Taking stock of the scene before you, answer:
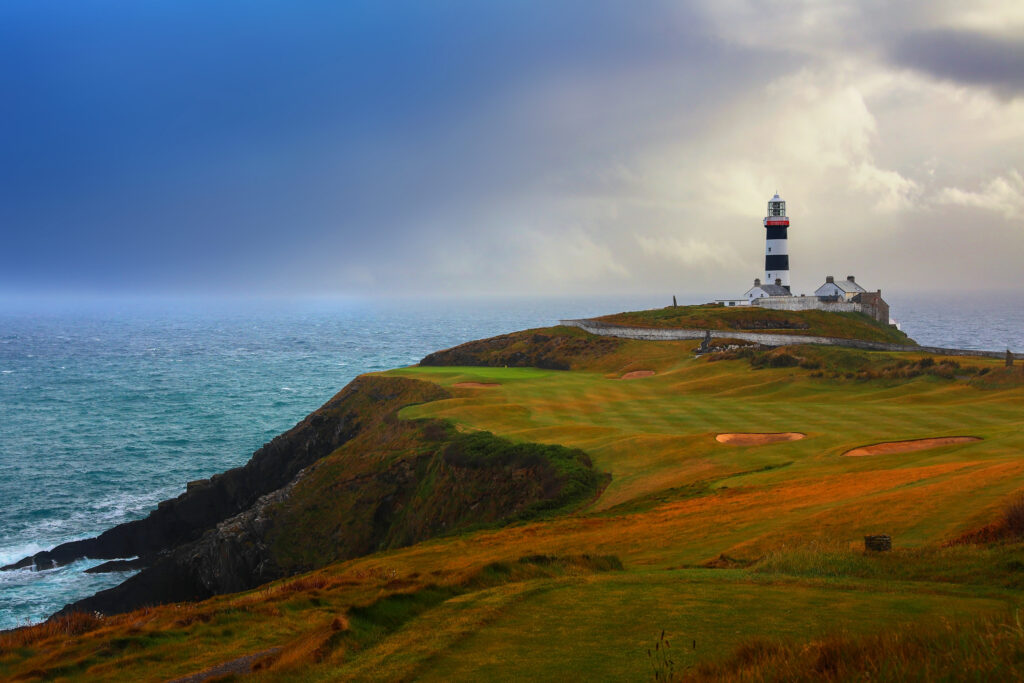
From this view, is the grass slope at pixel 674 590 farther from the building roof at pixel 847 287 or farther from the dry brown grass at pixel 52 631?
the building roof at pixel 847 287

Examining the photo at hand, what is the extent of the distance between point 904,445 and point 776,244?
69.2m

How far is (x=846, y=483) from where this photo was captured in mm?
22219

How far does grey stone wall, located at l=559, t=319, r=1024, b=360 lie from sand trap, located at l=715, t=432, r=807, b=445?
98.9ft

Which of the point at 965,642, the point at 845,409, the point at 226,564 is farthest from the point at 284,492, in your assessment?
the point at 965,642

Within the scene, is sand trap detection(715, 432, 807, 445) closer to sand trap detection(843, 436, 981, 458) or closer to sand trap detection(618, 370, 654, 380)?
sand trap detection(843, 436, 981, 458)

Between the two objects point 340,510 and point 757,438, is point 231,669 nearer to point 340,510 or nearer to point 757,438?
point 757,438

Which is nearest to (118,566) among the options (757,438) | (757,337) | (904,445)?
(757,438)

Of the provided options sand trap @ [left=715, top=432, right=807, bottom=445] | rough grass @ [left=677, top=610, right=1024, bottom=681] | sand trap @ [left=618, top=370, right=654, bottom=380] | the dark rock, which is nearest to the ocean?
the dark rock

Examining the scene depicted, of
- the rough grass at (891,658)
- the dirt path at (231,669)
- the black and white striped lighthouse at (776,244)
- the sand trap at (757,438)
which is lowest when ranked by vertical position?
the dirt path at (231,669)

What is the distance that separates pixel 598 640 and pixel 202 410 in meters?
76.0

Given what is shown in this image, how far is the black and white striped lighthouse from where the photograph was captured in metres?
91.4

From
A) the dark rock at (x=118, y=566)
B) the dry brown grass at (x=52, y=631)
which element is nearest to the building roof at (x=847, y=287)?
the dark rock at (x=118, y=566)

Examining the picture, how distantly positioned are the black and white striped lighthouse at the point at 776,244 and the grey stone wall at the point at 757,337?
23799mm

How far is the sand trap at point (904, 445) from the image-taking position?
2833 cm
